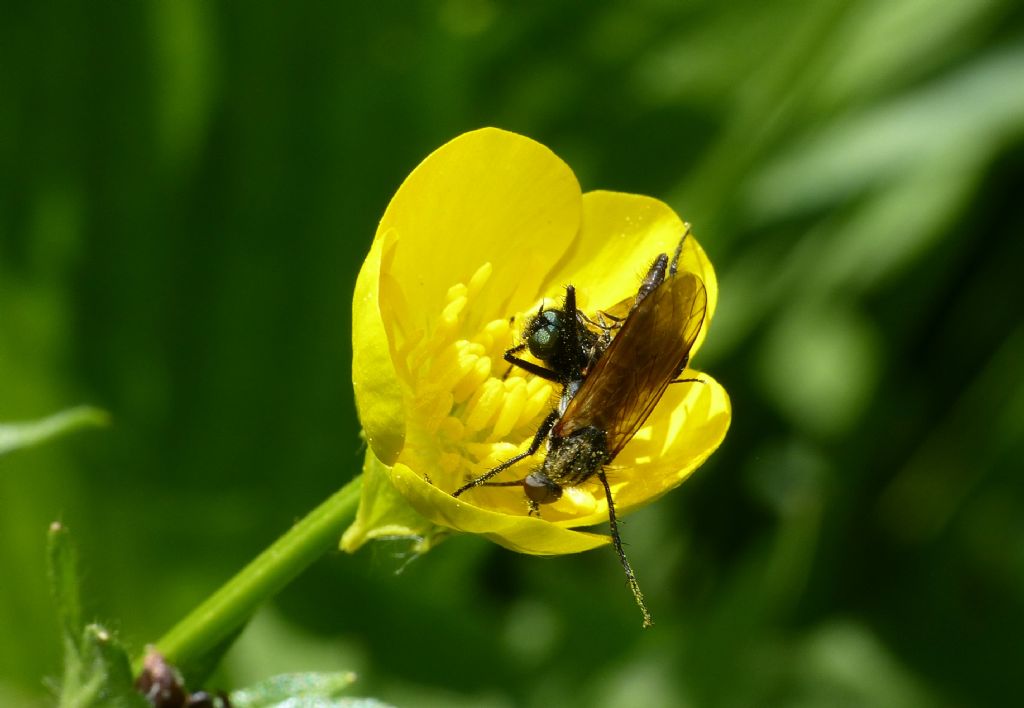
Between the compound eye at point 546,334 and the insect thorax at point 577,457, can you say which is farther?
the compound eye at point 546,334

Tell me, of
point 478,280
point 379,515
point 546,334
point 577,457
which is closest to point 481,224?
point 478,280

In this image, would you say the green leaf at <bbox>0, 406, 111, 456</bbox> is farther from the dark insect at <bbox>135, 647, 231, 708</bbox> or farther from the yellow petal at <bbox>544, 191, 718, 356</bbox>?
the yellow petal at <bbox>544, 191, 718, 356</bbox>

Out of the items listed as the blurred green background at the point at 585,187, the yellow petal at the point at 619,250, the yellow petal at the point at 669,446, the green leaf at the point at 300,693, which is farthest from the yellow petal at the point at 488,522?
the blurred green background at the point at 585,187

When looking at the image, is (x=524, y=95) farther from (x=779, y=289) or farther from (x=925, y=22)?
(x=925, y=22)

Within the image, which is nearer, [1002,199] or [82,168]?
[82,168]

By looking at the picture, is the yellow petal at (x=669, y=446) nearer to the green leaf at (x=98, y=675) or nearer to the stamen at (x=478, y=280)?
the stamen at (x=478, y=280)

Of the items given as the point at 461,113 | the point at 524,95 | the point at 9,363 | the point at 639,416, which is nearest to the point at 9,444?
the point at 639,416

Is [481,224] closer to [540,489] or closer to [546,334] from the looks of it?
[546,334]
